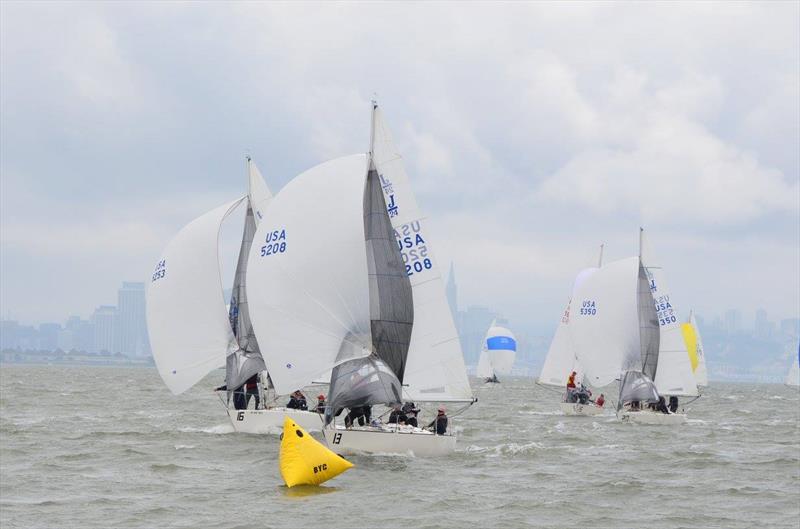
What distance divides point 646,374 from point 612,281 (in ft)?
13.2

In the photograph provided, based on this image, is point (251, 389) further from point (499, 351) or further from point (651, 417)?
point (499, 351)

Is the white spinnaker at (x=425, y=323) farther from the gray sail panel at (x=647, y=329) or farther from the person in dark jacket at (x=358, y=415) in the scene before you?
the gray sail panel at (x=647, y=329)

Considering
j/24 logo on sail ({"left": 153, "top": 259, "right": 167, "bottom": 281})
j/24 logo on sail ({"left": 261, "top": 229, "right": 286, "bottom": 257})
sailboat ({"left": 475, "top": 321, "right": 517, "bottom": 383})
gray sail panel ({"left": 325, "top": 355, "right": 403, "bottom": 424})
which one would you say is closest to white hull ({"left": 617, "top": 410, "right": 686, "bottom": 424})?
j/24 logo on sail ({"left": 153, "top": 259, "right": 167, "bottom": 281})

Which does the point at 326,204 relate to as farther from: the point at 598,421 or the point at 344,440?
the point at 598,421

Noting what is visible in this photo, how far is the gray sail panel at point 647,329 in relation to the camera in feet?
146

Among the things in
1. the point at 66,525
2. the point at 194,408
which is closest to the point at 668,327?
the point at 194,408

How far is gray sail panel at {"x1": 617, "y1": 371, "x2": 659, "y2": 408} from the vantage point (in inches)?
1682

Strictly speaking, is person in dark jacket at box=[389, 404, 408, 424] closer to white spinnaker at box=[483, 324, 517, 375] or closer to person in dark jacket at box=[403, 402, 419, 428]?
person in dark jacket at box=[403, 402, 419, 428]

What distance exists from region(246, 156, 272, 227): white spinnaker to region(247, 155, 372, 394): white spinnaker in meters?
8.73

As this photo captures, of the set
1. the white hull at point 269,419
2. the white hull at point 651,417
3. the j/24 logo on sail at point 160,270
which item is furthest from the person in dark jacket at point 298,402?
the white hull at point 651,417

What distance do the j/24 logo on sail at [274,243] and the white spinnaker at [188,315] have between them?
21.7 ft

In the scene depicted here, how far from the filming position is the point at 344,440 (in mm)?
25062

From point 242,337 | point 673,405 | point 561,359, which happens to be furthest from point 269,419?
point 561,359

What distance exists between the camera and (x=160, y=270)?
3375 cm
